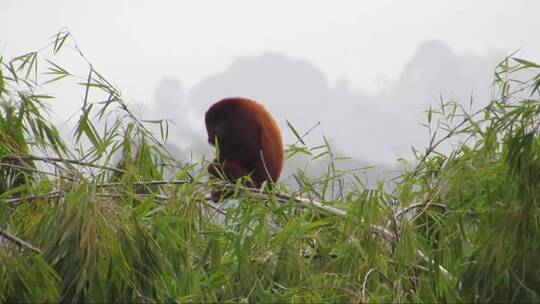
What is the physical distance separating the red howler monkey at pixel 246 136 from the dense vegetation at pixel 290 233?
175cm

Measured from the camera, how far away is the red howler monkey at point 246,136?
620 centimetres

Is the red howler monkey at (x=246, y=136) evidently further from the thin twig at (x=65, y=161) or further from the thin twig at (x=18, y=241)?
the thin twig at (x=18, y=241)

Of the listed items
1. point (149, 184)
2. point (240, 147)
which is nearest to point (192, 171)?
point (149, 184)

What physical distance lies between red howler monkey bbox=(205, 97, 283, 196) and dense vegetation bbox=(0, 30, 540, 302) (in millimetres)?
1754

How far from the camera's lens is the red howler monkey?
6203 millimetres

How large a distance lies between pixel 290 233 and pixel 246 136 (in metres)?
2.41

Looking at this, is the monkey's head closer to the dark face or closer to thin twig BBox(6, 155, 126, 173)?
the dark face

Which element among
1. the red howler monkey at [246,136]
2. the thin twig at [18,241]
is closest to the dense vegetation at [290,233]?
Answer: the thin twig at [18,241]

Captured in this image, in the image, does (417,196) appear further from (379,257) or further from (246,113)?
(246,113)

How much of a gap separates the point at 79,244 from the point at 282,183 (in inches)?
46.8

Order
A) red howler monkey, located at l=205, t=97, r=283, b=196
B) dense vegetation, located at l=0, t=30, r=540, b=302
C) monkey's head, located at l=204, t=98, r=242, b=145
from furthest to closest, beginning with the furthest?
monkey's head, located at l=204, t=98, r=242, b=145 → red howler monkey, located at l=205, t=97, r=283, b=196 → dense vegetation, located at l=0, t=30, r=540, b=302

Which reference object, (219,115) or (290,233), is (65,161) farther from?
(219,115)

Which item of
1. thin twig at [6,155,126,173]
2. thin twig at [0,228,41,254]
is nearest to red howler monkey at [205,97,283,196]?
thin twig at [6,155,126,173]

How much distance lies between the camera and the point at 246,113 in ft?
21.0
